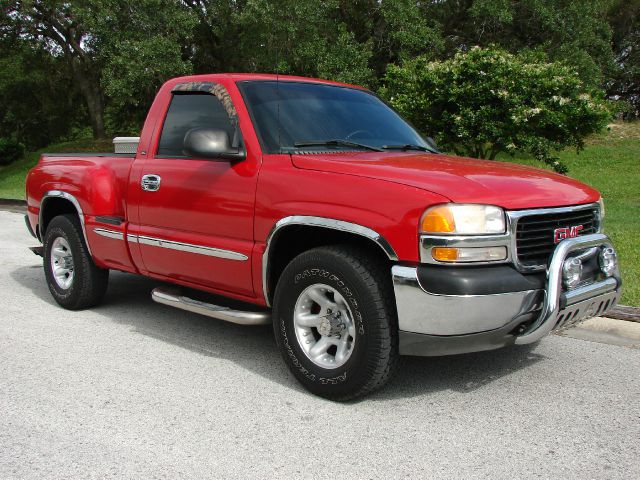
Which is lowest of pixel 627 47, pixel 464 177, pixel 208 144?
pixel 464 177

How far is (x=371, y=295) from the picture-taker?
3.62m

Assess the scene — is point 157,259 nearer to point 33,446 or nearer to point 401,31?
point 33,446

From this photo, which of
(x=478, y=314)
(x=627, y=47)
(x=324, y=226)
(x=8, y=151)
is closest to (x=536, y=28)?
(x=627, y=47)

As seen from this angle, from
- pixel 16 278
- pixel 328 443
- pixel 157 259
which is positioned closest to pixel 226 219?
pixel 157 259

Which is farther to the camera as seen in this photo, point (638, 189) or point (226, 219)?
point (638, 189)

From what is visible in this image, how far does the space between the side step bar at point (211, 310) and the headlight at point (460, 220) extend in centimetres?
139

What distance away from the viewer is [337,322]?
395cm

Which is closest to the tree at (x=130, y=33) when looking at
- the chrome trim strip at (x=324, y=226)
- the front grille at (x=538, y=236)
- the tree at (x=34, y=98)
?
the tree at (x=34, y=98)

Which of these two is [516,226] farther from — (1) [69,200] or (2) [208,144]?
(1) [69,200]

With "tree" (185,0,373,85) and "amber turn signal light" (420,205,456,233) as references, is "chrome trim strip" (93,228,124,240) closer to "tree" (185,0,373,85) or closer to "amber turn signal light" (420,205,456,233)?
"amber turn signal light" (420,205,456,233)

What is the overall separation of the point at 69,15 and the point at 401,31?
1288cm

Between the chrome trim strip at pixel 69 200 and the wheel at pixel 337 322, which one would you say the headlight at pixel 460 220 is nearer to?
the wheel at pixel 337 322

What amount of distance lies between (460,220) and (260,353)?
6.65ft

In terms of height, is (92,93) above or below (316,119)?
below
